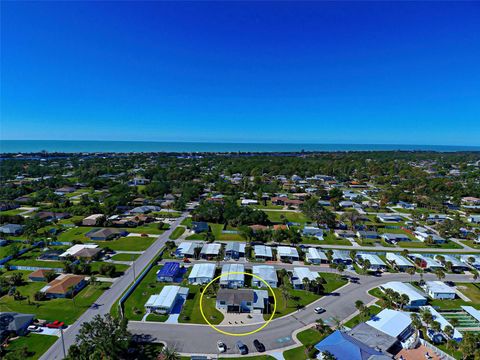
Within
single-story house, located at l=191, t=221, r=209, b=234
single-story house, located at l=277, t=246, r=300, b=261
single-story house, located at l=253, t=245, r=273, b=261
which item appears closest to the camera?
single-story house, located at l=253, t=245, r=273, b=261

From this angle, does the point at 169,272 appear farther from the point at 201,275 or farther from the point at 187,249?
the point at 187,249

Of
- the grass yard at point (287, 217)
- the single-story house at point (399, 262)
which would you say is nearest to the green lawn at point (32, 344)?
the single-story house at point (399, 262)

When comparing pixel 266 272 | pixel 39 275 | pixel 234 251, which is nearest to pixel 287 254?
pixel 266 272

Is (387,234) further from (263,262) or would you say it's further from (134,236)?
(134,236)

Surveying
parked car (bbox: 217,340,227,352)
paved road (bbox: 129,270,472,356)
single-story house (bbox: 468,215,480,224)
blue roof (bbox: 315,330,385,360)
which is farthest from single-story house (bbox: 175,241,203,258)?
single-story house (bbox: 468,215,480,224)

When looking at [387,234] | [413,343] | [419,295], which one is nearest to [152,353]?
[413,343]

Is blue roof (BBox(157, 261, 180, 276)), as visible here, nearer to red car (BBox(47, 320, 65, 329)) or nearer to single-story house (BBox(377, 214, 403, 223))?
red car (BBox(47, 320, 65, 329))
